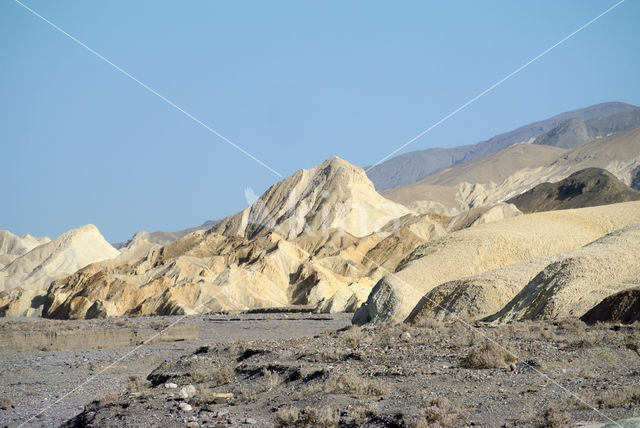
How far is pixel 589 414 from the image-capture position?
1023cm

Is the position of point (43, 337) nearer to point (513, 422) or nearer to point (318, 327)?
point (318, 327)

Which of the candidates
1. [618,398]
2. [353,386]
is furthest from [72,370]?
[618,398]

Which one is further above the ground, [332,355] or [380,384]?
[332,355]

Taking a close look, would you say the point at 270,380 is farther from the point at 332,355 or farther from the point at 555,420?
the point at 555,420

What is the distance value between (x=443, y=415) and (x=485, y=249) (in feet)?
83.3

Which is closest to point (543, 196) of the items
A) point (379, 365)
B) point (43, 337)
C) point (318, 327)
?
point (318, 327)

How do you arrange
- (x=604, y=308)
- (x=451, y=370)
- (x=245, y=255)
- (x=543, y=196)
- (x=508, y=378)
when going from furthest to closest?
(x=543, y=196)
(x=245, y=255)
(x=604, y=308)
(x=451, y=370)
(x=508, y=378)

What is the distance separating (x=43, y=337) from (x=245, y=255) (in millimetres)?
55650

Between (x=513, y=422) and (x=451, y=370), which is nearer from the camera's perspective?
(x=513, y=422)

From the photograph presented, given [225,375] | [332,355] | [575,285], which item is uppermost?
[225,375]

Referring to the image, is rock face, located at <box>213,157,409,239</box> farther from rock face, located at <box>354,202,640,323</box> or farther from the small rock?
the small rock

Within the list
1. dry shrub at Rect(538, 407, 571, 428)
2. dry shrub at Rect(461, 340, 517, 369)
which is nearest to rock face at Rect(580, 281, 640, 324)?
dry shrub at Rect(461, 340, 517, 369)

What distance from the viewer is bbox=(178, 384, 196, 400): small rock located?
49.8ft

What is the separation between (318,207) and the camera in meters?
122
